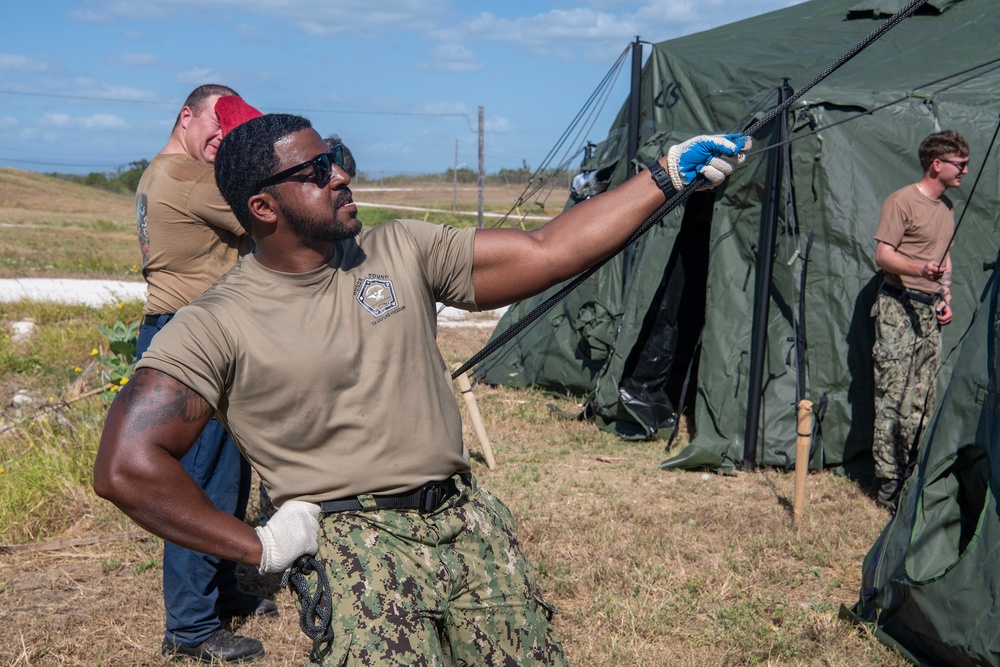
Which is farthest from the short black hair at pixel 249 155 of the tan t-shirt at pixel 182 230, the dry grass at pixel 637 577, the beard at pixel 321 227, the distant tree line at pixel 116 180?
the distant tree line at pixel 116 180

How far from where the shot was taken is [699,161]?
2496 millimetres

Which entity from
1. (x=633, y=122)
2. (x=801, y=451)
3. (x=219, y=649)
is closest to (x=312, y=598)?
(x=219, y=649)

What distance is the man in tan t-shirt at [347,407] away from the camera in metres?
2.14

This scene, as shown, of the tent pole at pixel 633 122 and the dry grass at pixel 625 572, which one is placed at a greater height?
the tent pole at pixel 633 122

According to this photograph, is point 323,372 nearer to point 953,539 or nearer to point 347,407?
point 347,407

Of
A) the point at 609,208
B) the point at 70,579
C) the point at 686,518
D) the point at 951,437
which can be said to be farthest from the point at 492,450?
the point at 609,208

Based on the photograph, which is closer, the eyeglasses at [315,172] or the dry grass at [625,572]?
the eyeglasses at [315,172]

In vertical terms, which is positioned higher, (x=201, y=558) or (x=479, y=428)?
(x=201, y=558)

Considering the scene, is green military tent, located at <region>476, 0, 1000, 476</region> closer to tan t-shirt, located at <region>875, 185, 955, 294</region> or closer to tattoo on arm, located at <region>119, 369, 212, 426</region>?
tan t-shirt, located at <region>875, 185, 955, 294</region>

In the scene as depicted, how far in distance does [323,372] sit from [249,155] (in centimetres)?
58

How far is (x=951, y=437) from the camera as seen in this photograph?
3.82 metres

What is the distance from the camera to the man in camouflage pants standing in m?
5.43

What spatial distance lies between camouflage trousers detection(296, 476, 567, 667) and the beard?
638 millimetres

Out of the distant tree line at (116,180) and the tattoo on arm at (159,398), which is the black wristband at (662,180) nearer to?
the tattoo on arm at (159,398)
